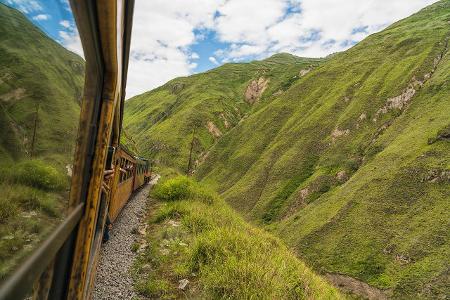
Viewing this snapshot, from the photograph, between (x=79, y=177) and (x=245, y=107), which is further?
(x=245, y=107)

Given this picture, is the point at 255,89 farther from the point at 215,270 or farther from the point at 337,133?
the point at 215,270

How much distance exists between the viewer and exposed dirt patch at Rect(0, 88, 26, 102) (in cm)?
77

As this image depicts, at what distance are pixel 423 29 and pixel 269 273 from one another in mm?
93642

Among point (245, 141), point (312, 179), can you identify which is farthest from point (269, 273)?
point (245, 141)

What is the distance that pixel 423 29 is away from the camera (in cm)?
8081

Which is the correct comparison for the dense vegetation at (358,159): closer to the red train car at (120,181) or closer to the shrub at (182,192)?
the shrub at (182,192)

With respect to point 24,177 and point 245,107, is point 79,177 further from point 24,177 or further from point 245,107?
point 245,107

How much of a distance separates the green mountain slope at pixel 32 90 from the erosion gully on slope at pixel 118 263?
17.9 feet

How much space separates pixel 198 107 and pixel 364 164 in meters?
65.0

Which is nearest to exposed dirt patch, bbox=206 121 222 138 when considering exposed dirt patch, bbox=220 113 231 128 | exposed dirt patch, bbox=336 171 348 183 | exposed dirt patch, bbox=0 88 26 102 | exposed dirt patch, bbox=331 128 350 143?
exposed dirt patch, bbox=220 113 231 128

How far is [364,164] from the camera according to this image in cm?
5444

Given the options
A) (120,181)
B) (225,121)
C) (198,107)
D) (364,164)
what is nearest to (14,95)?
(120,181)

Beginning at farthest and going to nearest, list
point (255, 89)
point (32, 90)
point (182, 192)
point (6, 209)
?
1. point (255, 89)
2. point (182, 192)
3. point (32, 90)
4. point (6, 209)

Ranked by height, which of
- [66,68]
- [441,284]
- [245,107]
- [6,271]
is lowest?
[441,284]
